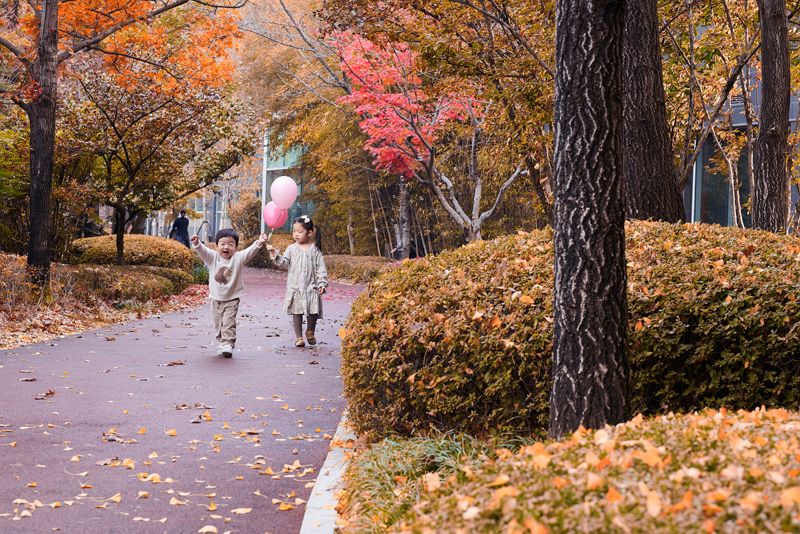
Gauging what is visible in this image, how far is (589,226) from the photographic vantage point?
13.7 ft

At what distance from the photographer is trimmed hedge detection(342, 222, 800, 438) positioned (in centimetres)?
512

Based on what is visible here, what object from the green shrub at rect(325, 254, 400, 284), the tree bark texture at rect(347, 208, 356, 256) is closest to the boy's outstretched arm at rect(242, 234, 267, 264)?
the green shrub at rect(325, 254, 400, 284)

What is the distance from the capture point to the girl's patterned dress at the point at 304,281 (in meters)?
12.4

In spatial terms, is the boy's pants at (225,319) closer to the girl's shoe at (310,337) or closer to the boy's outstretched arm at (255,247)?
the boy's outstretched arm at (255,247)

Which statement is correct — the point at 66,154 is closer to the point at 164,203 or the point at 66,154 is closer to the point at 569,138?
the point at 164,203

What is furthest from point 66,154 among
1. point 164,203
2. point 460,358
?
point 460,358

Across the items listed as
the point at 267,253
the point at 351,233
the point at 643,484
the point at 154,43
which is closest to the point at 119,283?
the point at 154,43

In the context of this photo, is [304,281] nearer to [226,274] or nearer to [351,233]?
[226,274]

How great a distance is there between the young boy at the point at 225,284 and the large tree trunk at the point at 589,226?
24.8 feet

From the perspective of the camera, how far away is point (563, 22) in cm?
432

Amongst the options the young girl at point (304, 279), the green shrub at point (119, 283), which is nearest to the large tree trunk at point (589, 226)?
the young girl at point (304, 279)

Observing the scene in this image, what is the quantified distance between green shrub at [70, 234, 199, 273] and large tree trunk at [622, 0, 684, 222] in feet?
→ 58.8

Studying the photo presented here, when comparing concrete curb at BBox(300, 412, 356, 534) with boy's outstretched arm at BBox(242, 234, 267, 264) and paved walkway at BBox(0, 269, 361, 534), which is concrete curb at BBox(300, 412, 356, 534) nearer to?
paved walkway at BBox(0, 269, 361, 534)

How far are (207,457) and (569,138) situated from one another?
3.21 meters
